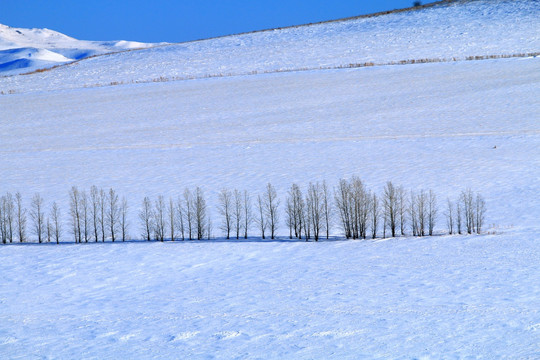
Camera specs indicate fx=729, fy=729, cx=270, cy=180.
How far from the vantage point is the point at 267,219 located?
2022 cm

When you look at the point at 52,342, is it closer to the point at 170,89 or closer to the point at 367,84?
the point at 367,84

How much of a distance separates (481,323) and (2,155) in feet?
82.0

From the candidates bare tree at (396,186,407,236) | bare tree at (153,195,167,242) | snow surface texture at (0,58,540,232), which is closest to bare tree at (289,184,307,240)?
bare tree at (396,186,407,236)

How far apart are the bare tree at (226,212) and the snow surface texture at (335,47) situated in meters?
27.8


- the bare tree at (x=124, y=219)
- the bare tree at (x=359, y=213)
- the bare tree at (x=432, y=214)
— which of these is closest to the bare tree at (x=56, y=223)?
the bare tree at (x=124, y=219)

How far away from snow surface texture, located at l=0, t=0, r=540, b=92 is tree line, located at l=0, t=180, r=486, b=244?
2833cm

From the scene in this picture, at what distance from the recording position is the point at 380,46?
169 ft

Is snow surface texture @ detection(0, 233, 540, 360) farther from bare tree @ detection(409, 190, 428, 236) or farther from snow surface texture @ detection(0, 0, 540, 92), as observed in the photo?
→ snow surface texture @ detection(0, 0, 540, 92)

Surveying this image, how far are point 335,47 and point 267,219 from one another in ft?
118

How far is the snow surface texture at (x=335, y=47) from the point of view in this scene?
48938 millimetres

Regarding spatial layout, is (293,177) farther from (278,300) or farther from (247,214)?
(278,300)

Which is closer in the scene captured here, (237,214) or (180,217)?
(237,214)

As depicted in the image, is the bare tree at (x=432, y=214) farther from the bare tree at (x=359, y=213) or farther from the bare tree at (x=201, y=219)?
the bare tree at (x=201, y=219)

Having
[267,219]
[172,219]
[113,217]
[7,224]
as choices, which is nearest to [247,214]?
[267,219]
